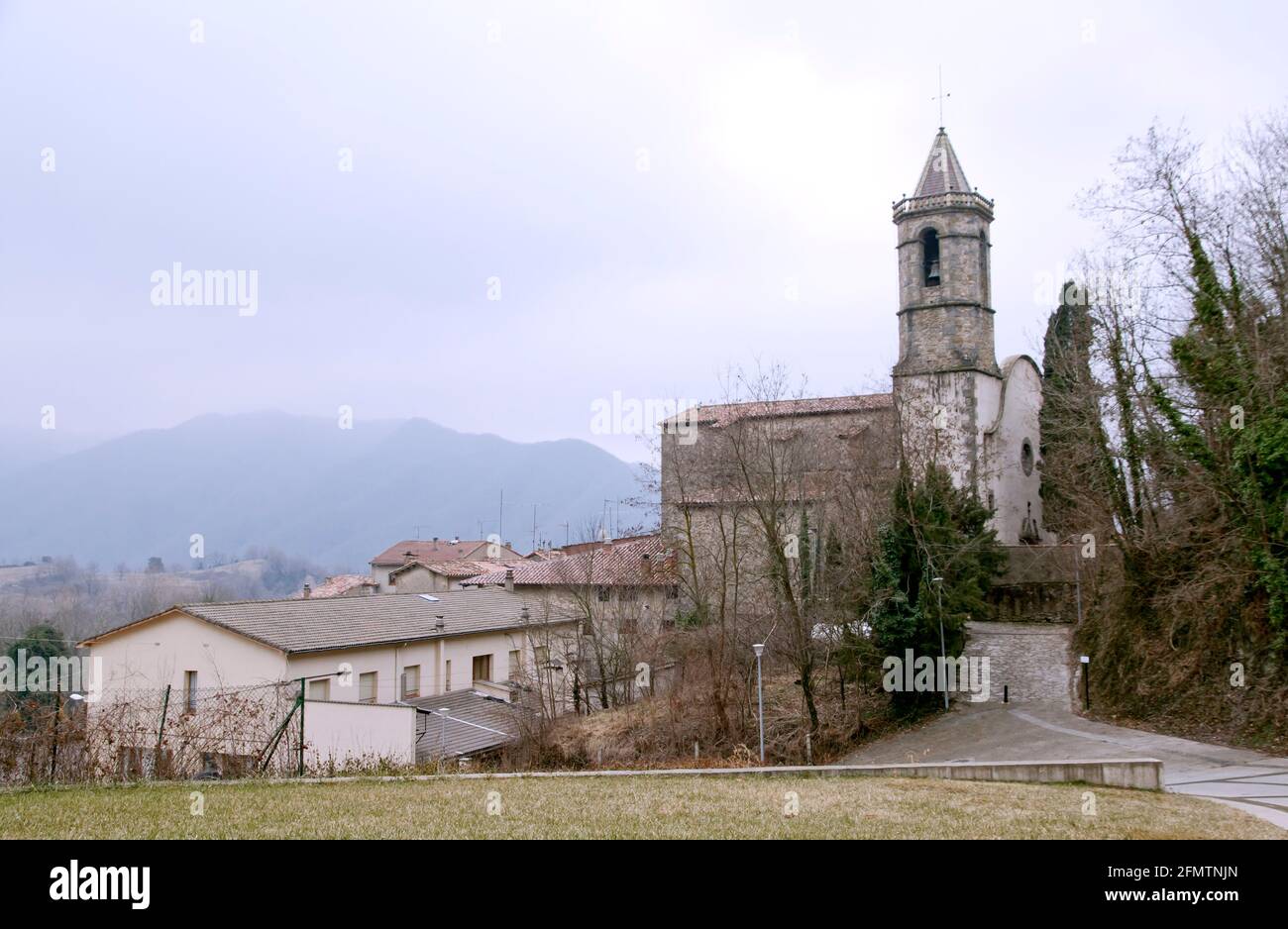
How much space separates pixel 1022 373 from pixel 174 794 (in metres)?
40.0

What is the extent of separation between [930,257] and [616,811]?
3557 centimetres

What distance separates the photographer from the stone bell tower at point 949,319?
127 feet

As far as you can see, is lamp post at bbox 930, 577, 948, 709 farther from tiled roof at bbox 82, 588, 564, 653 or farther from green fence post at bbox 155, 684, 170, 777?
green fence post at bbox 155, 684, 170, 777

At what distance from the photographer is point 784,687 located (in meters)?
25.1

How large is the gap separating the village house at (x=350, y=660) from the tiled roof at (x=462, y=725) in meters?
0.05

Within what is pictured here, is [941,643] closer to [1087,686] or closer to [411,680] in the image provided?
[1087,686]

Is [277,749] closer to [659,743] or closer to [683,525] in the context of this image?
[659,743]

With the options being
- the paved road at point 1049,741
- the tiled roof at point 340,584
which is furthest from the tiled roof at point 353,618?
the tiled roof at point 340,584

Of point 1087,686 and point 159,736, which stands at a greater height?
point 159,736

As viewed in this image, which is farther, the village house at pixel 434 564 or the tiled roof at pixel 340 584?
the tiled roof at pixel 340 584

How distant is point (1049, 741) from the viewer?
17.8 meters

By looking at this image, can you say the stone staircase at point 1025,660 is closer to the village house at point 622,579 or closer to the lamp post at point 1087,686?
the lamp post at point 1087,686

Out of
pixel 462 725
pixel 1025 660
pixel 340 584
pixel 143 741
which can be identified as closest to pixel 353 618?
pixel 462 725
